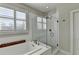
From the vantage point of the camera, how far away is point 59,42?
1.13m

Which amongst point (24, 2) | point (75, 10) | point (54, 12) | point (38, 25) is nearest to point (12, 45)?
point (38, 25)

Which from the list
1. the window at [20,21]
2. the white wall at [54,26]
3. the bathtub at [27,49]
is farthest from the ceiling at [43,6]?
the bathtub at [27,49]

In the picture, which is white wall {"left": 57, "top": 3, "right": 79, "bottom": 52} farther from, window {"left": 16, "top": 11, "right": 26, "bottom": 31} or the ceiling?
window {"left": 16, "top": 11, "right": 26, "bottom": 31}

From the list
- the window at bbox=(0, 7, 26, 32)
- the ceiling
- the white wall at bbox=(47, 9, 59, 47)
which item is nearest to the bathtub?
the white wall at bbox=(47, 9, 59, 47)

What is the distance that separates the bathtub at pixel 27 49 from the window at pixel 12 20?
23 centimetres

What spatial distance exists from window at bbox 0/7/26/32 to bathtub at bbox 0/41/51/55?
0.23m

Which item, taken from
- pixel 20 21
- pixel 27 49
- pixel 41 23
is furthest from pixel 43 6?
pixel 27 49

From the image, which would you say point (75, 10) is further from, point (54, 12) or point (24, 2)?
point (24, 2)

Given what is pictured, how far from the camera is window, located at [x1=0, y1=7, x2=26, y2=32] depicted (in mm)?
1015

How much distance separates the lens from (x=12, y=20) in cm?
106

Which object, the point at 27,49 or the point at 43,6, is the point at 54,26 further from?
the point at 27,49

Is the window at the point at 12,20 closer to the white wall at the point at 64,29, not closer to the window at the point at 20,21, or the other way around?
the window at the point at 20,21

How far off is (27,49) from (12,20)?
451 millimetres
